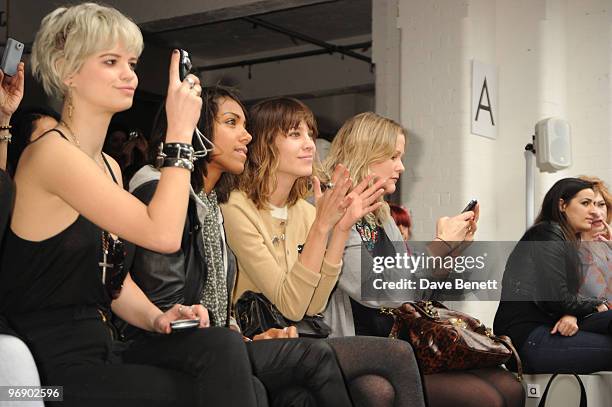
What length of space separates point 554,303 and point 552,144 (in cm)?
182

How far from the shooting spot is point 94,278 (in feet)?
6.16

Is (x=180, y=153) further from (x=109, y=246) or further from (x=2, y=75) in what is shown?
(x=2, y=75)

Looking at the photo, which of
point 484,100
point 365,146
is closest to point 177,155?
point 365,146

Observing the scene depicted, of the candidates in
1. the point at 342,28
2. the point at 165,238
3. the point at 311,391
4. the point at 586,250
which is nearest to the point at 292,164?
the point at 311,391

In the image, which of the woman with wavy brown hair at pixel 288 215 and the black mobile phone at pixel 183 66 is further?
the woman with wavy brown hair at pixel 288 215

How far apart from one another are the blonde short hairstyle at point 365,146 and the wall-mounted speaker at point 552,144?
2.25m

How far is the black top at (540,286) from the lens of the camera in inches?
157

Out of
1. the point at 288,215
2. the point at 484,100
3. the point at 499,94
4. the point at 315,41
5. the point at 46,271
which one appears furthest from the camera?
the point at 315,41

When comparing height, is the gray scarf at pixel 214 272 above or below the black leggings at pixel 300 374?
above

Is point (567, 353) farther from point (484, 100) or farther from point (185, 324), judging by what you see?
point (185, 324)

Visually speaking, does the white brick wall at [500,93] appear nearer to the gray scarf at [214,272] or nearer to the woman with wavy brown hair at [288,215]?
the woman with wavy brown hair at [288,215]

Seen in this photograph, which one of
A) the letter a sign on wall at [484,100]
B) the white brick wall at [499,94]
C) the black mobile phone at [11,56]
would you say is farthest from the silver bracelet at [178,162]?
the letter a sign on wall at [484,100]

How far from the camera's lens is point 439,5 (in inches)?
231

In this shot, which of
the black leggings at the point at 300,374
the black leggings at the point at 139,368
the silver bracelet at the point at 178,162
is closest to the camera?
the black leggings at the point at 139,368
